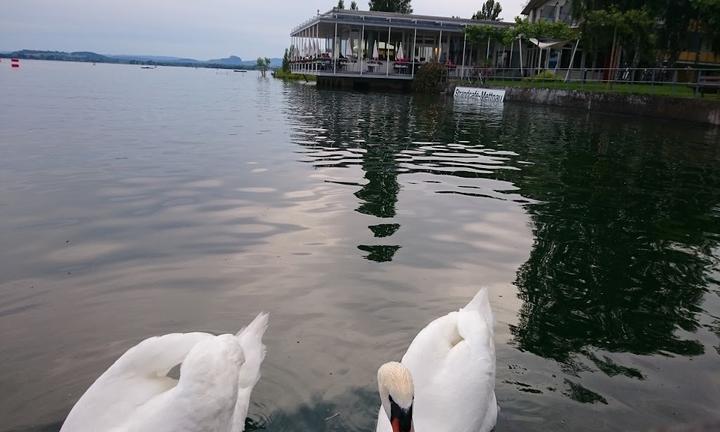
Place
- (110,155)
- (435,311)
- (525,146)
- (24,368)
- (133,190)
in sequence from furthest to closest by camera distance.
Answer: (525,146) < (110,155) < (133,190) < (435,311) < (24,368)

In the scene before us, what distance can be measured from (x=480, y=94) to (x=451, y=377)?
134ft

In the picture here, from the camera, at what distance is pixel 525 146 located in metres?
18.8

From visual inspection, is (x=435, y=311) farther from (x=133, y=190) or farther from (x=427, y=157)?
(x=427, y=157)

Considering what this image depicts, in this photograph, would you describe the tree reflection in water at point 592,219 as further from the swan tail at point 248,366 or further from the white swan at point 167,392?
the white swan at point 167,392

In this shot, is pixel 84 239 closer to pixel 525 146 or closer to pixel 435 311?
pixel 435 311

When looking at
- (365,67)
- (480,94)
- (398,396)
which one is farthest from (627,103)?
(398,396)

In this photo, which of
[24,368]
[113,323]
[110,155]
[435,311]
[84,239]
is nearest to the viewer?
[24,368]

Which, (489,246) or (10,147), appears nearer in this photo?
(489,246)

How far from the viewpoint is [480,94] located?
43.0 meters

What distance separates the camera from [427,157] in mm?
16359

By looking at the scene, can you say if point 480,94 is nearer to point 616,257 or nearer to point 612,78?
point 612,78

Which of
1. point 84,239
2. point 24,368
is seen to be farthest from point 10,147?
point 24,368

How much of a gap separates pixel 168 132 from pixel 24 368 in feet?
48.6

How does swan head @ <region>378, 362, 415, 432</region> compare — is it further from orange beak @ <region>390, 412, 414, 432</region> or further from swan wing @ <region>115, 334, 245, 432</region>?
swan wing @ <region>115, 334, 245, 432</region>
